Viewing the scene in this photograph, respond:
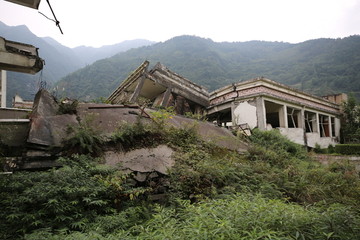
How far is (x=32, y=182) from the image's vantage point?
3789mm

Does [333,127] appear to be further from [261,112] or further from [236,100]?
[236,100]

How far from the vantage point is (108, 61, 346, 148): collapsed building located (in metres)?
14.3

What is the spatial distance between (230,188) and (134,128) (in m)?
2.93

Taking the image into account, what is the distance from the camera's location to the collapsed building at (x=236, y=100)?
14281 millimetres

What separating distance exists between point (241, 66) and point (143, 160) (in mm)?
51318

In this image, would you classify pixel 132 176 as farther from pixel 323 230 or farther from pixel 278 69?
pixel 278 69

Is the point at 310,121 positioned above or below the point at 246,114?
below

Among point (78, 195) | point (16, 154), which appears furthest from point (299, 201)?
point (16, 154)

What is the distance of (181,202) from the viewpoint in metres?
4.34

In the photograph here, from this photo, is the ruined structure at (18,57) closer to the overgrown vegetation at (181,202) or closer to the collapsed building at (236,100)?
the overgrown vegetation at (181,202)

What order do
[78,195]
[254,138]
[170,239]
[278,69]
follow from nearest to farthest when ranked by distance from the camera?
[170,239]
[78,195]
[254,138]
[278,69]

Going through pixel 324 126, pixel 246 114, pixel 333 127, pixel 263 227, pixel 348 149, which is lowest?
pixel 348 149

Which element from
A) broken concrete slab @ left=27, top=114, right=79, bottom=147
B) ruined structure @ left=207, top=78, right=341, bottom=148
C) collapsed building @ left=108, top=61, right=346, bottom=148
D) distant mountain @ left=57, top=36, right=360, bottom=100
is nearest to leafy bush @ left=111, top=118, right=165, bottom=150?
broken concrete slab @ left=27, top=114, right=79, bottom=147

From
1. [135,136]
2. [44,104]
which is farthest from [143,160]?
[44,104]
